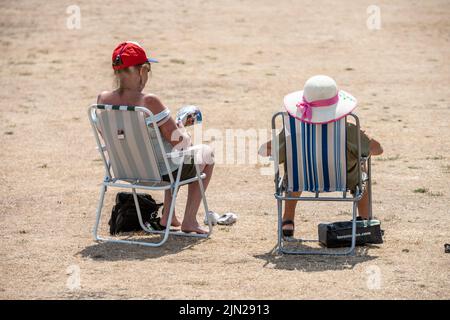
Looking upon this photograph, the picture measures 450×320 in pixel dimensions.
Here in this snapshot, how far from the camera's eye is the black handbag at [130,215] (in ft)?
21.6

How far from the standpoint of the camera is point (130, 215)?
6590mm

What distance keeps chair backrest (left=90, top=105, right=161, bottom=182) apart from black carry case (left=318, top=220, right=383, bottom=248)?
1.19m

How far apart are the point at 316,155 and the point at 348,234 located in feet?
2.03

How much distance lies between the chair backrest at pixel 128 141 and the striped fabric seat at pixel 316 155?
2.99 feet

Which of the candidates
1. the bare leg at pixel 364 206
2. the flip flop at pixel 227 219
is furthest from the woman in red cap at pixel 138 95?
the bare leg at pixel 364 206

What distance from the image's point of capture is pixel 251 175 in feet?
27.5

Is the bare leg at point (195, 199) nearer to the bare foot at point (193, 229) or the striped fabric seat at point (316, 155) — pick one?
the bare foot at point (193, 229)

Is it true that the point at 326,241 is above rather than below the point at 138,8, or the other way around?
below

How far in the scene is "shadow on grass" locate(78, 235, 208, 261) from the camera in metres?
5.94

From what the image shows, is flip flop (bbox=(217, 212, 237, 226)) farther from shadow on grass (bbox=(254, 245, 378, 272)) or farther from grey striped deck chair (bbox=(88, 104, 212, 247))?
shadow on grass (bbox=(254, 245, 378, 272))

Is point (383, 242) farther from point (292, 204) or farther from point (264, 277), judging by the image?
point (264, 277)

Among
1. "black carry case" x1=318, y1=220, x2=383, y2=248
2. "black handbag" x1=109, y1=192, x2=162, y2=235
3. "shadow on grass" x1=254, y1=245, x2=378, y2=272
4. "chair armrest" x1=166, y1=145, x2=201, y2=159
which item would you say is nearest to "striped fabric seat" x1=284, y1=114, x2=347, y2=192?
"black carry case" x1=318, y1=220, x2=383, y2=248

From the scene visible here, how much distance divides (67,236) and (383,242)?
2.23 meters

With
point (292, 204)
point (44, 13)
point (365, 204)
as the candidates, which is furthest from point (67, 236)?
point (44, 13)
